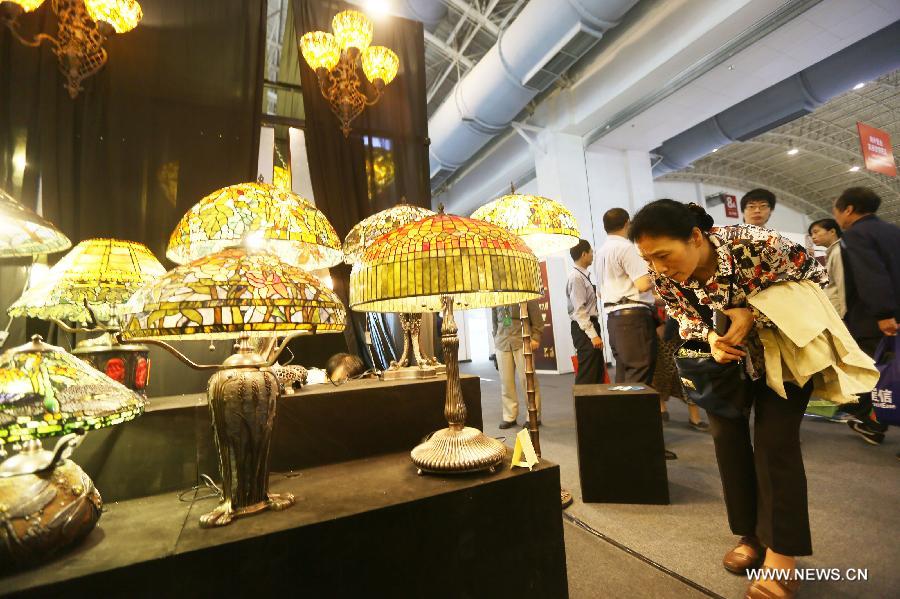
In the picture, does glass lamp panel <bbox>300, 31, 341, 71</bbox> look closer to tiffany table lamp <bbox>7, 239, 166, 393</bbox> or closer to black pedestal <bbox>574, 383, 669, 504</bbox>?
tiffany table lamp <bbox>7, 239, 166, 393</bbox>

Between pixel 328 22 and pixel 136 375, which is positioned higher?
pixel 328 22

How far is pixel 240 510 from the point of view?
89cm

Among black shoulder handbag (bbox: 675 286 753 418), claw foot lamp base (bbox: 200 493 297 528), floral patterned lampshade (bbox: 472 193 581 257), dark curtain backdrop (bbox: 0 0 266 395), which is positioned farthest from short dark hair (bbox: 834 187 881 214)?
dark curtain backdrop (bbox: 0 0 266 395)

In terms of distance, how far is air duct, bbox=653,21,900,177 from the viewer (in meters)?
4.55

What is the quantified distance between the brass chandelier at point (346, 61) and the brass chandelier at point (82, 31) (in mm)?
969

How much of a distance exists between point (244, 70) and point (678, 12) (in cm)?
449

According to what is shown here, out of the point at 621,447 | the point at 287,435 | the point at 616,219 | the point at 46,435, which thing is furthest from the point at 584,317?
the point at 46,435

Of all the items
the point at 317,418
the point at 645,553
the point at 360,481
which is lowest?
the point at 645,553

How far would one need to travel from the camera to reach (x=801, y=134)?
1051cm

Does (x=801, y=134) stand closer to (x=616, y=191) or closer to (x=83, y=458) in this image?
(x=616, y=191)

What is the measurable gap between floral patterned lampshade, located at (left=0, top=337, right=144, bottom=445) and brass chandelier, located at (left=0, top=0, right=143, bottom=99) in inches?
83.9

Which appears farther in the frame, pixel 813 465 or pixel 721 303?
pixel 813 465

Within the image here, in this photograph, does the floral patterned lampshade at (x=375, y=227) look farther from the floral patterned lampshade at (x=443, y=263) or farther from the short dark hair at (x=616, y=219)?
the short dark hair at (x=616, y=219)

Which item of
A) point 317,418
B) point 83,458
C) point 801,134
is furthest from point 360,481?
point 801,134
